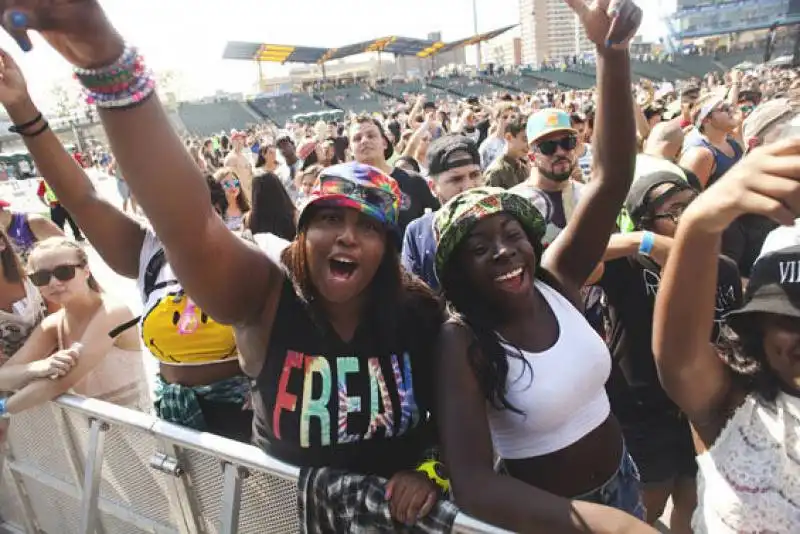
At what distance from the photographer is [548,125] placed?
11.2ft

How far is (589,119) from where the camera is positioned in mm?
7133

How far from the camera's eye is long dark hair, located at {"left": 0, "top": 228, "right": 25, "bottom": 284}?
2943 millimetres

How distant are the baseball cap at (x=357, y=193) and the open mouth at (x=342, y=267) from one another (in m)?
0.14

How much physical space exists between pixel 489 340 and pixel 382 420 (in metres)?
0.36

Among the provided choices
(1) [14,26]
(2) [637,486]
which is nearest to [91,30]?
(1) [14,26]

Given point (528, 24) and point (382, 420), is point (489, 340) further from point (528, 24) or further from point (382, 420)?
point (528, 24)

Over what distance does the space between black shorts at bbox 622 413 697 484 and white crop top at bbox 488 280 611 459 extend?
882 mm

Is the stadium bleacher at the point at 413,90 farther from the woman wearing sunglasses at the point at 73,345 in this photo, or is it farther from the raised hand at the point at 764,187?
the raised hand at the point at 764,187

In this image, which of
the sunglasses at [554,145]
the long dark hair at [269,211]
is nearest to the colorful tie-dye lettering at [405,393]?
the sunglasses at [554,145]

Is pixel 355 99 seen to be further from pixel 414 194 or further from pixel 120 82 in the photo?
pixel 120 82

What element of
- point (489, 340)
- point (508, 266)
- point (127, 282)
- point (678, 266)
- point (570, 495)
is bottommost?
point (127, 282)

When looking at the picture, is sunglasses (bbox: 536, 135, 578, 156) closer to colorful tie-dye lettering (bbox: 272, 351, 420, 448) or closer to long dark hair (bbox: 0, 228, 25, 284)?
colorful tie-dye lettering (bbox: 272, 351, 420, 448)

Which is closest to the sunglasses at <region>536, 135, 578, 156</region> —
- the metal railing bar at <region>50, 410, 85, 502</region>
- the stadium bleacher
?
the metal railing bar at <region>50, 410, 85, 502</region>

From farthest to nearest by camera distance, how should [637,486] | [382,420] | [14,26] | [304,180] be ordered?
[304,180] → [637,486] → [382,420] → [14,26]
